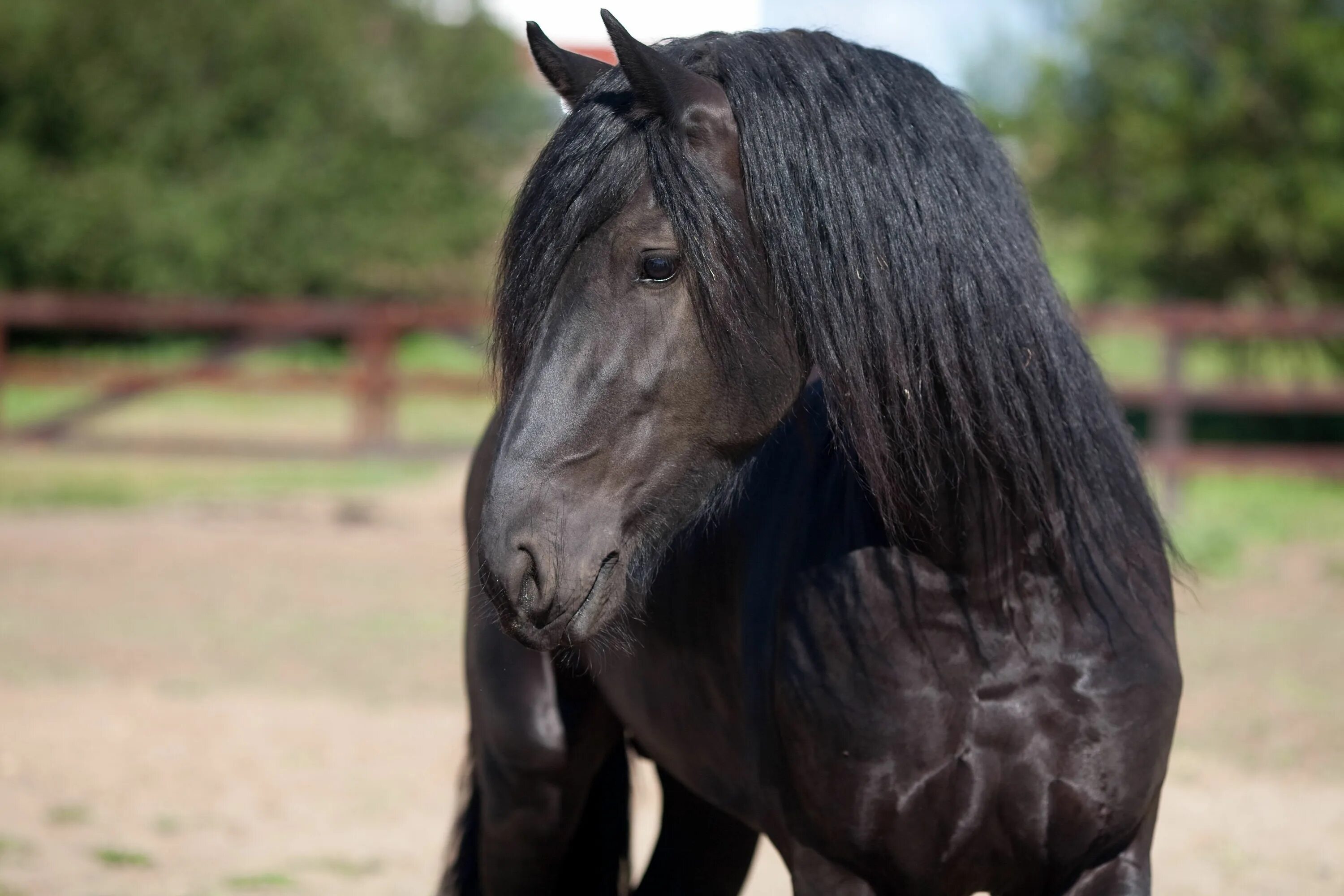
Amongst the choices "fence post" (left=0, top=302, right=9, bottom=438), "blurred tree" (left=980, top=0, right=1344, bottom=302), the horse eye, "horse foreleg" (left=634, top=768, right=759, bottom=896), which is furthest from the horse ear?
"fence post" (left=0, top=302, right=9, bottom=438)

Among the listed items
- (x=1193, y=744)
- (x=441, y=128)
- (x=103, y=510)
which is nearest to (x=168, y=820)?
(x=1193, y=744)

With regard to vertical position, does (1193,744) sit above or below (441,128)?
below

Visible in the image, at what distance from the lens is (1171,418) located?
35.2 ft

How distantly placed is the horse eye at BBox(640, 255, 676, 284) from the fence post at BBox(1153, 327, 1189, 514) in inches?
374

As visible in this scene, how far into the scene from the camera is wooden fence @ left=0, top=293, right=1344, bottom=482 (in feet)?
35.3

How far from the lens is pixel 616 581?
5.91 ft

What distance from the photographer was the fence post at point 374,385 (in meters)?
12.6

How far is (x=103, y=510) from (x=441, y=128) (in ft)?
57.3

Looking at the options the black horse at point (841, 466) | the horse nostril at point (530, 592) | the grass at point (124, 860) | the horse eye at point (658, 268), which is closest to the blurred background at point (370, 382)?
the grass at point (124, 860)

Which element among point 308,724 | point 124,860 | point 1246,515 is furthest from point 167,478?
point 1246,515

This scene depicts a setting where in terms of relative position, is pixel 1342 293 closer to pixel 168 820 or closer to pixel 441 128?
pixel 168 820

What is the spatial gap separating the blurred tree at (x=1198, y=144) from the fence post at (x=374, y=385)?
656 centimetres

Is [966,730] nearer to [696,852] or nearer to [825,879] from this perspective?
[825,879]

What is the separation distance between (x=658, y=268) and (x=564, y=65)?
44cm
